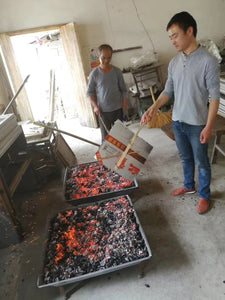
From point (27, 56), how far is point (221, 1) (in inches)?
205

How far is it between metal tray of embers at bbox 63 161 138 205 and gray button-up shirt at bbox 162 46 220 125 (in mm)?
959

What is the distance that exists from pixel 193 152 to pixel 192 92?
59 centimetres

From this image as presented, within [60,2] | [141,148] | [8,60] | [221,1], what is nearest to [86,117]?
[8,60]

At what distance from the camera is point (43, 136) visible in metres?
3.12

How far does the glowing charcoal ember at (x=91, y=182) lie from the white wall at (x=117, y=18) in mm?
2978

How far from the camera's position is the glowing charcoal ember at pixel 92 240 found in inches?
66.5

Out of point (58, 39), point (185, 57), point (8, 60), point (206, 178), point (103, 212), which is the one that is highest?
point (58, 39)

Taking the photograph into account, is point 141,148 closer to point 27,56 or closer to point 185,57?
point 185,57

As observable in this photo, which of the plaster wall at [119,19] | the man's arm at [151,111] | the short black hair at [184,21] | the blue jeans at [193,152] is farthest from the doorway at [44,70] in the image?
the short black hair at [184,21]

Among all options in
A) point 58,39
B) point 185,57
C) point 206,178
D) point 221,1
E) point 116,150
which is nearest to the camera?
point 185,57

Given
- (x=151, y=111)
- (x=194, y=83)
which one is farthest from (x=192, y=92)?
(x=151, y=111)

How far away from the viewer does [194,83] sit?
5.75 feet

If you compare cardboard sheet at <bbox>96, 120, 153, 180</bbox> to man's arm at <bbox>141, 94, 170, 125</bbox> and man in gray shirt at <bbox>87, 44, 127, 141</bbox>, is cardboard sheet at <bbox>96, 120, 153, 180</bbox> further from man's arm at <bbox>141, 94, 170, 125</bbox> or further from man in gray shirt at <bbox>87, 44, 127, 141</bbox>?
man in gray shirt at <bbox>87, 44, 127, 141</bbox>

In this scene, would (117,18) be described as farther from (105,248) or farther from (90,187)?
(105,248)
